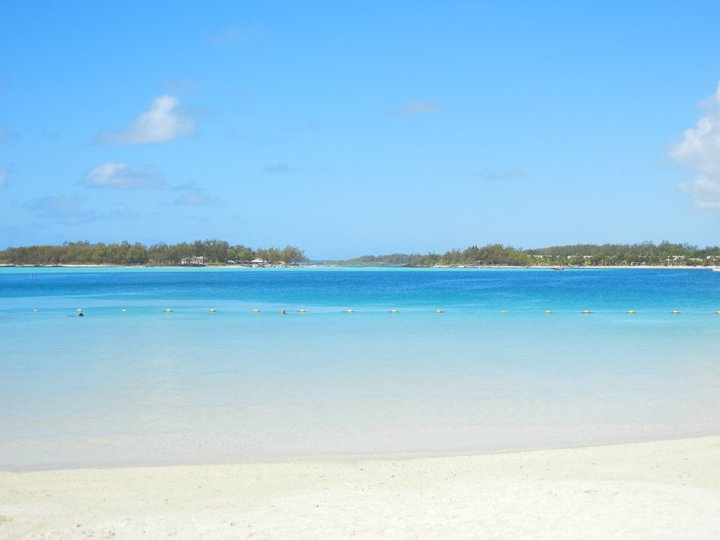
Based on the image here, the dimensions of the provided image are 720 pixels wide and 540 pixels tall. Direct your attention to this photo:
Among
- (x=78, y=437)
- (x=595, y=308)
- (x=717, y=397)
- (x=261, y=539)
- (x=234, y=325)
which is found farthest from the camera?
(x=595, y=308)

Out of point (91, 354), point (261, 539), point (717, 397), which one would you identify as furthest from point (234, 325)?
point (261, 539)

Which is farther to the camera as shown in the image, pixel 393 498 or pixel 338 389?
pixel 338 389

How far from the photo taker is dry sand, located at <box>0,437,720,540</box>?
213 inches

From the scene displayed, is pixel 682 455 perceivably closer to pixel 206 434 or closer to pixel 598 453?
pixel 598 453

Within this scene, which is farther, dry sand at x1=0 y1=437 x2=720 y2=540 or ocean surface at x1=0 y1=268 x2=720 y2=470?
ocean surface at x1=0 y1=268 x2=720 y2=470

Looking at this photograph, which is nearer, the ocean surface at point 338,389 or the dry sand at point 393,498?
the dry sand at point 393,498

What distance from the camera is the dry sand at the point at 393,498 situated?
5398mm

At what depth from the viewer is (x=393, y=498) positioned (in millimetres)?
6195

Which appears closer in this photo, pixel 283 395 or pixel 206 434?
pixel 206 434

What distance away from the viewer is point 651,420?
31.5ft

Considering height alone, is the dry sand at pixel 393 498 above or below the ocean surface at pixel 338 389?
above

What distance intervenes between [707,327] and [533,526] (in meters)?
21.4

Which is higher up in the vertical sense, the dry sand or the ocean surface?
the dry sand

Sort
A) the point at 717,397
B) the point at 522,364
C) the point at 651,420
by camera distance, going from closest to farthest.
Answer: the point at 651,420
the point at 717,397
the point at 522,364
